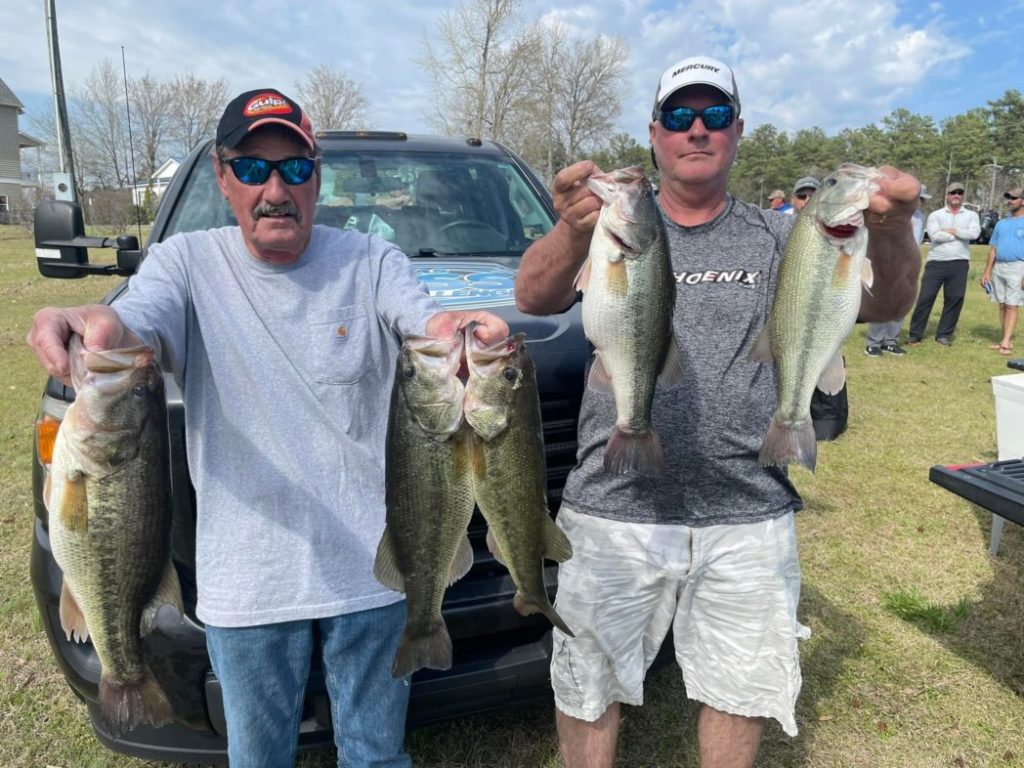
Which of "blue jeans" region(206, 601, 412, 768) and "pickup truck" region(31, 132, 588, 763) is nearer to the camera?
"blue jeans" region(206, 601, 412, 768)

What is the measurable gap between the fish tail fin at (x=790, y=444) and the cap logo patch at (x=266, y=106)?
1799 millimetres

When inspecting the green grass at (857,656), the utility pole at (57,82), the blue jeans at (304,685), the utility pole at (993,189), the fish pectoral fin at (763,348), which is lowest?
the green grass at (857,656)

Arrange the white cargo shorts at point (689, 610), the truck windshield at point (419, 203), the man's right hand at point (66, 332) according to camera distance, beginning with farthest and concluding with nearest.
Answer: the truck windshield at point (419, 203) < the white cargo shorts at point (689, 610) < the man's right hand at point (66, 332)

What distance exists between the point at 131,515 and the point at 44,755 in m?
2.24

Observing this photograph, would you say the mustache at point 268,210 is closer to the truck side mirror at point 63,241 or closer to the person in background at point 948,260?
the truck side mirror at point 63,241

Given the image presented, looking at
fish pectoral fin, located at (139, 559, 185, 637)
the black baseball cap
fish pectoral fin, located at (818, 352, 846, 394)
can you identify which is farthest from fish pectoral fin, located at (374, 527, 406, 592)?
fish pectoral fin, located at (818, 352, 846, 394)

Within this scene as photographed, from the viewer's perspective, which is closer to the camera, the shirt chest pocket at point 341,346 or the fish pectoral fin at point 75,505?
the fish pectoral fin at point 75,505

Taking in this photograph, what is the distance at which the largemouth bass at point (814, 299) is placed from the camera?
6.78 ft

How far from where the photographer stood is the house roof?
177 feet

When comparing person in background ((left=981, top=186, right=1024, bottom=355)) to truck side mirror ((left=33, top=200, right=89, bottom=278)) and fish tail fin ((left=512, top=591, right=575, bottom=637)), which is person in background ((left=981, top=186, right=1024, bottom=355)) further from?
truck side mirror ((left=33, top=200, right=89, bottom=278))

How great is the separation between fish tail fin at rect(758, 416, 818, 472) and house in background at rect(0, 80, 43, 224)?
62992 millimetres

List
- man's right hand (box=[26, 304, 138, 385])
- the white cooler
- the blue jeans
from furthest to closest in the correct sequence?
the white cooler < the blue jeans < man's right hand (box=[26, 304, 138, 385])

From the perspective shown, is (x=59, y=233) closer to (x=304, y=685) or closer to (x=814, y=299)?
(x=304, y=685)

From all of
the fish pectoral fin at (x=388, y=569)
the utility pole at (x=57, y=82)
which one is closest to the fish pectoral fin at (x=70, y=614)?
the fish pectoral fin at (x=388, y=569)
